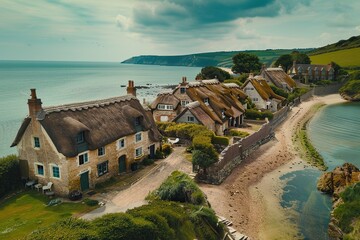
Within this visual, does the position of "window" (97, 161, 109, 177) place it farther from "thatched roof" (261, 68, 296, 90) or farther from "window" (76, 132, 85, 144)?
"thatched roof" (261, 68, 296, 90)

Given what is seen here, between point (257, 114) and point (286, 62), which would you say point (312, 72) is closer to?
point (286, 62)

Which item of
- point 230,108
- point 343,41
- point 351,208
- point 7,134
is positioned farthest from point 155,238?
point 343,41

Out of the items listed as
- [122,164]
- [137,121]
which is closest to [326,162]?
[137,121]

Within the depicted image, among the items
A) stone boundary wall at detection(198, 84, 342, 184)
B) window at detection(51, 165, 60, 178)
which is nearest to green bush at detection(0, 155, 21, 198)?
window at detection(51, 165, 60, 178)

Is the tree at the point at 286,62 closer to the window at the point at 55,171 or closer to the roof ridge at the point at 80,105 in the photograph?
the roof ridge at the point at 80,105

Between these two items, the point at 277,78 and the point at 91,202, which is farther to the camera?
the point at 277,78

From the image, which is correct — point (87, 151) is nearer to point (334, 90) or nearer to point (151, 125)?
point (151, 125)
